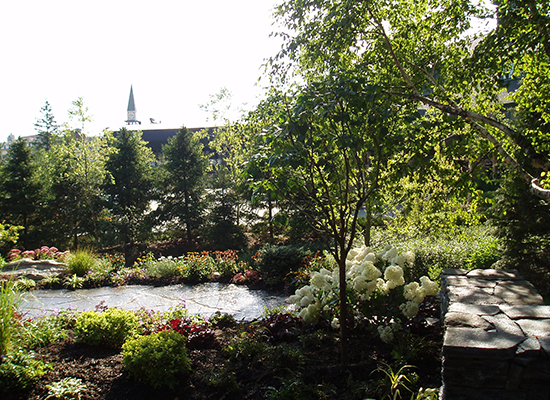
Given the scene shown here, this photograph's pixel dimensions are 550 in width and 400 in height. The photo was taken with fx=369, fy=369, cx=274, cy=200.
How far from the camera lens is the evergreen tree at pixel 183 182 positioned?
12.1 meters

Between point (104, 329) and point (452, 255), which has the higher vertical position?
point (452, 255)

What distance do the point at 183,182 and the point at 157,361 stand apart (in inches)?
375

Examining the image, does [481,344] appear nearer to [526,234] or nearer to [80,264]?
[526,234]

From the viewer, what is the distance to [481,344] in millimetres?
2191

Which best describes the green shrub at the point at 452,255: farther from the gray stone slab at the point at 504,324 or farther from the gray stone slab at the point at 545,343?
the gray stone slab at the point at 545,343

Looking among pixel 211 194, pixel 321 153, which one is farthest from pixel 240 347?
pixel 211 194

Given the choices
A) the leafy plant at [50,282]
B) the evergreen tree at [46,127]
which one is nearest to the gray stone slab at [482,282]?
the leafy plant at [50,282]

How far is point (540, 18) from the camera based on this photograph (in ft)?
10.4

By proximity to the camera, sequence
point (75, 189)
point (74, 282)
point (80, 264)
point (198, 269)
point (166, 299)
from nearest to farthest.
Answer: point (166, 299), point (74, 282), point (198, 269), point (80, 264), point (75, 189)

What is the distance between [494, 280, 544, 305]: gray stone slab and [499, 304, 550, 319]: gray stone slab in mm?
123

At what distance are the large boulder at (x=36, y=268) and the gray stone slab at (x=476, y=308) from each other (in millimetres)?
8275

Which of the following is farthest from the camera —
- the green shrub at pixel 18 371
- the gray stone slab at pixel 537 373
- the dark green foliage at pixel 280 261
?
the dark green foliage at pixel 280 261

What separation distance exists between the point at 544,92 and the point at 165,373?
4.58 metres

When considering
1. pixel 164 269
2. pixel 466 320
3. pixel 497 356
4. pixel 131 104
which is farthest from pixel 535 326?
pixel 131 104
